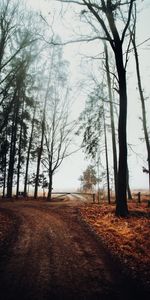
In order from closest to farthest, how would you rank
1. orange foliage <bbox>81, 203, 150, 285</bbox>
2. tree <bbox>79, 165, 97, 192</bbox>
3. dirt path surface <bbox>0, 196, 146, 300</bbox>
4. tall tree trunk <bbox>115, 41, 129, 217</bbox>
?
dirt path surface <bbox>0, 196, 146, 300</bbox>
orange foliage <bbox>81, 203, 150, 285</bbox>
tall tree trunk <bbox>115, 41, 129, 217</bbox>
tree <bbox>79, 165, 97, 192</bbox>

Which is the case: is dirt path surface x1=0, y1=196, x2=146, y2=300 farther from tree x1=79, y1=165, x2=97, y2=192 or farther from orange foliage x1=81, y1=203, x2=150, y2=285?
tree x1=79, y1=165, x2=97, y2=192

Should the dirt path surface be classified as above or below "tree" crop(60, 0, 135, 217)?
below

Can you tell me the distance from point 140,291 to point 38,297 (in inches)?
83.6

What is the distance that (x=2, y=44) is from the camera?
43.8 ft

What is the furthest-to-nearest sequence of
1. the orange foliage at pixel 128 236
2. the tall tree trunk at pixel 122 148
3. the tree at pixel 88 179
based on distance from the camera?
the tree at pixel 88 179 < the tall tree trunk at pixel 122 148 < the orange foliage at pixel 128 236

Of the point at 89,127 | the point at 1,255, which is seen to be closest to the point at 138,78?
the point at 89,127

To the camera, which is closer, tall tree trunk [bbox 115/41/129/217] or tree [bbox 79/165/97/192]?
tall tree trunk [bbox 115/41/129/217]

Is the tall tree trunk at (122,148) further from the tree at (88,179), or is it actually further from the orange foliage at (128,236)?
the tree at (88,179)

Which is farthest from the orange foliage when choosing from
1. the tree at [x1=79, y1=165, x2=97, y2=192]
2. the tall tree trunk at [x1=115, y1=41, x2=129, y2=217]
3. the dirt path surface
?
the tree at [x1=79, y1=165, x2=97, y2=192]

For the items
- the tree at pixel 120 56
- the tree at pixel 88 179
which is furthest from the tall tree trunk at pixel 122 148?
the tree at pixel 88 179

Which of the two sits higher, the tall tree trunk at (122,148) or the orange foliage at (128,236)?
the tall tree trunk at (122,148)

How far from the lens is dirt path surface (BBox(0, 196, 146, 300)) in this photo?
4859 millimetres

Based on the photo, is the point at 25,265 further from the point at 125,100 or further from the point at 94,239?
the point at 125,100

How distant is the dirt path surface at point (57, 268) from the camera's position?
191 inches
